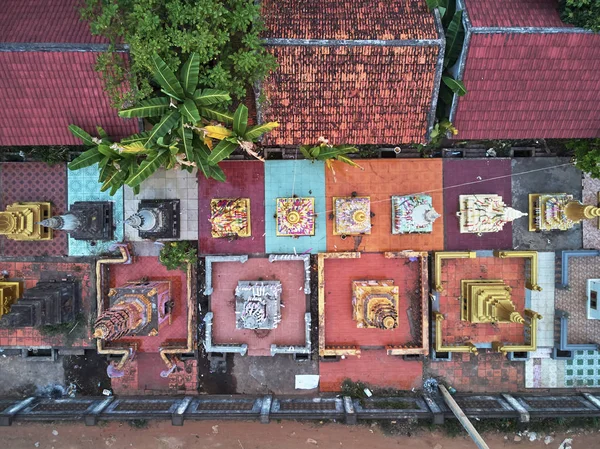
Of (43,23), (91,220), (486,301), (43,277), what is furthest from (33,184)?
(486,301)

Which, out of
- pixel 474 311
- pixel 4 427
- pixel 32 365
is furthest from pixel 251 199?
pixel 4 427

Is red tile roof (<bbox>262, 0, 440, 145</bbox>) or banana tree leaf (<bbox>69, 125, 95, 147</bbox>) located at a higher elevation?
red tile roof (<bbox>262, 0, 440, 145</bbox>)

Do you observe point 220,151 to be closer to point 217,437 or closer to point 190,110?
point 190,110

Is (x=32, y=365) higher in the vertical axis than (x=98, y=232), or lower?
lower

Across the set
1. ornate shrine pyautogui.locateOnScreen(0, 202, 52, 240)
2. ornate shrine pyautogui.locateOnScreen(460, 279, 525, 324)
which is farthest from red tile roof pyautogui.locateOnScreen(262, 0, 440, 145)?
ornate shrine pyautogui.locateOnScreen(0, 202, 52, 240)

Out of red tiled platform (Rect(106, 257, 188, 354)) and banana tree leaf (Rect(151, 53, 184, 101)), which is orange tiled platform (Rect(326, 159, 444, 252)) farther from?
banana tree leaf (Rect(151, 53, 184, 101))

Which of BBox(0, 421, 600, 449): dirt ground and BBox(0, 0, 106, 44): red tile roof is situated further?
BBox(0, 421, 600, 449): dirt ground

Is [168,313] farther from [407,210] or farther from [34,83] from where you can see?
[407,210]
